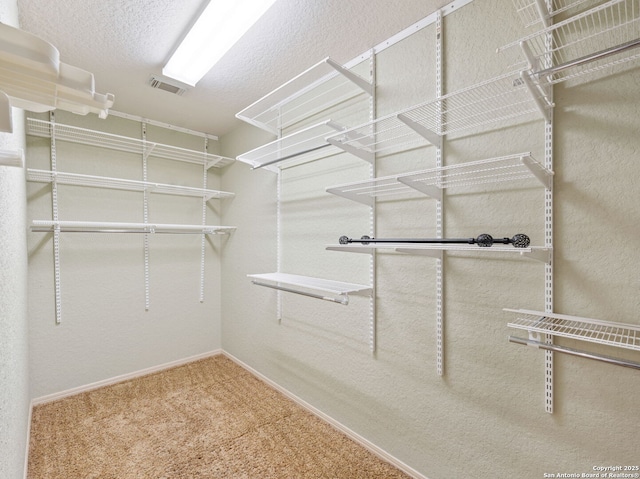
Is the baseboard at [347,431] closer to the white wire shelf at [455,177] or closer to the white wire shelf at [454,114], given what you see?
the white wire shelf at [455,177]

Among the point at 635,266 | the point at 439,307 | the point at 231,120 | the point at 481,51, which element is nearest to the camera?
the point at 635,266

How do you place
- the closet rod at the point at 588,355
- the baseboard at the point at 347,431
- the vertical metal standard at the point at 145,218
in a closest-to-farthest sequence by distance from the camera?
the closet rod at the point at 588,355
the baseboard at the point at 347,431
the vertical metal standard at the point at 145,218

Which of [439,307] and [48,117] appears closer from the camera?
[439,307]

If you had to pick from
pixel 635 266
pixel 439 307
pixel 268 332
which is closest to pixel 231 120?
pixel 268 332

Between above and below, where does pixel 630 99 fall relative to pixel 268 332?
above

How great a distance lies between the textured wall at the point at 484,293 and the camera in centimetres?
109

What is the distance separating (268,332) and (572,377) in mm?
2031

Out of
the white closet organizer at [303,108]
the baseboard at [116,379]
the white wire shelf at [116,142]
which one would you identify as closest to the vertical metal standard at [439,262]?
the white closet organizer at [303,108]

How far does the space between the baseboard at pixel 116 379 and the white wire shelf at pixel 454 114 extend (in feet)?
8.46

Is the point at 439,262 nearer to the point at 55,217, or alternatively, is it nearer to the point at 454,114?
the point at 454,114

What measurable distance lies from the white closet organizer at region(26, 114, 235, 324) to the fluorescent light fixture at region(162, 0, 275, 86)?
0.73 m

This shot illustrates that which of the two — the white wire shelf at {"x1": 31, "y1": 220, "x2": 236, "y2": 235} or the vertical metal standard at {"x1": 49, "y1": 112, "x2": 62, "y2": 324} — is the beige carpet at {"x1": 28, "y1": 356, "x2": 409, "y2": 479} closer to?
the vertical metal standard at {"x1": 49, "y1": 112, "x2": 62, "y2": 324}

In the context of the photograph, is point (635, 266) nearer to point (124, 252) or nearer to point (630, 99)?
point (630, 99)

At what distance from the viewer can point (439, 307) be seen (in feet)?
4.98
